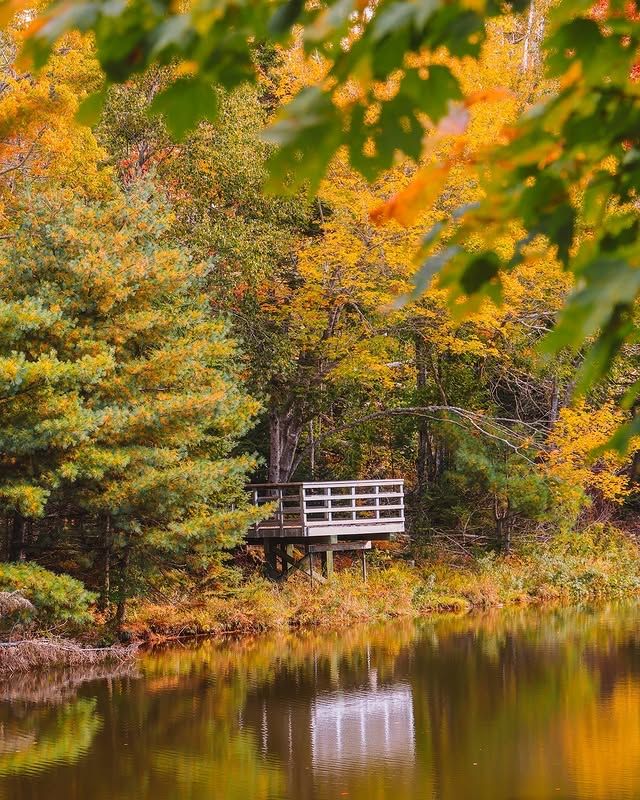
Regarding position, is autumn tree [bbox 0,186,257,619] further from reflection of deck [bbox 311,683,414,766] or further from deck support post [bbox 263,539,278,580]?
reflection of deck [bbox 311,683,414,766]

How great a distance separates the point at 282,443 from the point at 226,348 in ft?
17.2

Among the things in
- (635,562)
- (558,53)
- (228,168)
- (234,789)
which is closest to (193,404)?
(228,168)

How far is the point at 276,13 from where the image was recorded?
1577 millimetres

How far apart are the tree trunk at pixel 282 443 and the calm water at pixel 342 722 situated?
455 centimetres

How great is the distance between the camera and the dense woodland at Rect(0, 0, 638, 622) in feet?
45.9

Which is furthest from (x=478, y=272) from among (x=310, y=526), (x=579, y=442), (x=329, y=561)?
(x=329, y=561)

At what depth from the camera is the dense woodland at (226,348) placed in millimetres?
13992

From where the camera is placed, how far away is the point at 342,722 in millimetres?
11266

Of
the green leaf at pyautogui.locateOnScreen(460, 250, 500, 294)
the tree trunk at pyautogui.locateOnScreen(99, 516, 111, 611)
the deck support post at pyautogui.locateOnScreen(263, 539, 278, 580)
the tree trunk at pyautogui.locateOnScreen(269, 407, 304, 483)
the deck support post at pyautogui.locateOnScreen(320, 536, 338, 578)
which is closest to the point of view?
the green leaf at pyautogui.locateOnScreen(460, 250, 500, 294)

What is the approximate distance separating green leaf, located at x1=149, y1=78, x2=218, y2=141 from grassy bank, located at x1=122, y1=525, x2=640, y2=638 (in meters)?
13.9

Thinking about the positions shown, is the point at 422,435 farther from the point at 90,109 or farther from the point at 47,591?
the point at 90,109

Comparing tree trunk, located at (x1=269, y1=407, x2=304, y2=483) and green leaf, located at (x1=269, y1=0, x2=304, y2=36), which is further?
tree trunk, located at (x1=269, y1=407, x2=304, y2=483)

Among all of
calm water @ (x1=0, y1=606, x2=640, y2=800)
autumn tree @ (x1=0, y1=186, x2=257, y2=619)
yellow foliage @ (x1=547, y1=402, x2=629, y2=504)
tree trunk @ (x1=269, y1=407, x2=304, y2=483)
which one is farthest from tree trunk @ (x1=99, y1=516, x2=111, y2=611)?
yellow foliage @ (x1=547, y1=402, x2=629, y2=504)

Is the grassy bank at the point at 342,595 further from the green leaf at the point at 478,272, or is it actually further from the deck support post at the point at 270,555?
the green leaf at the point at 478,272
